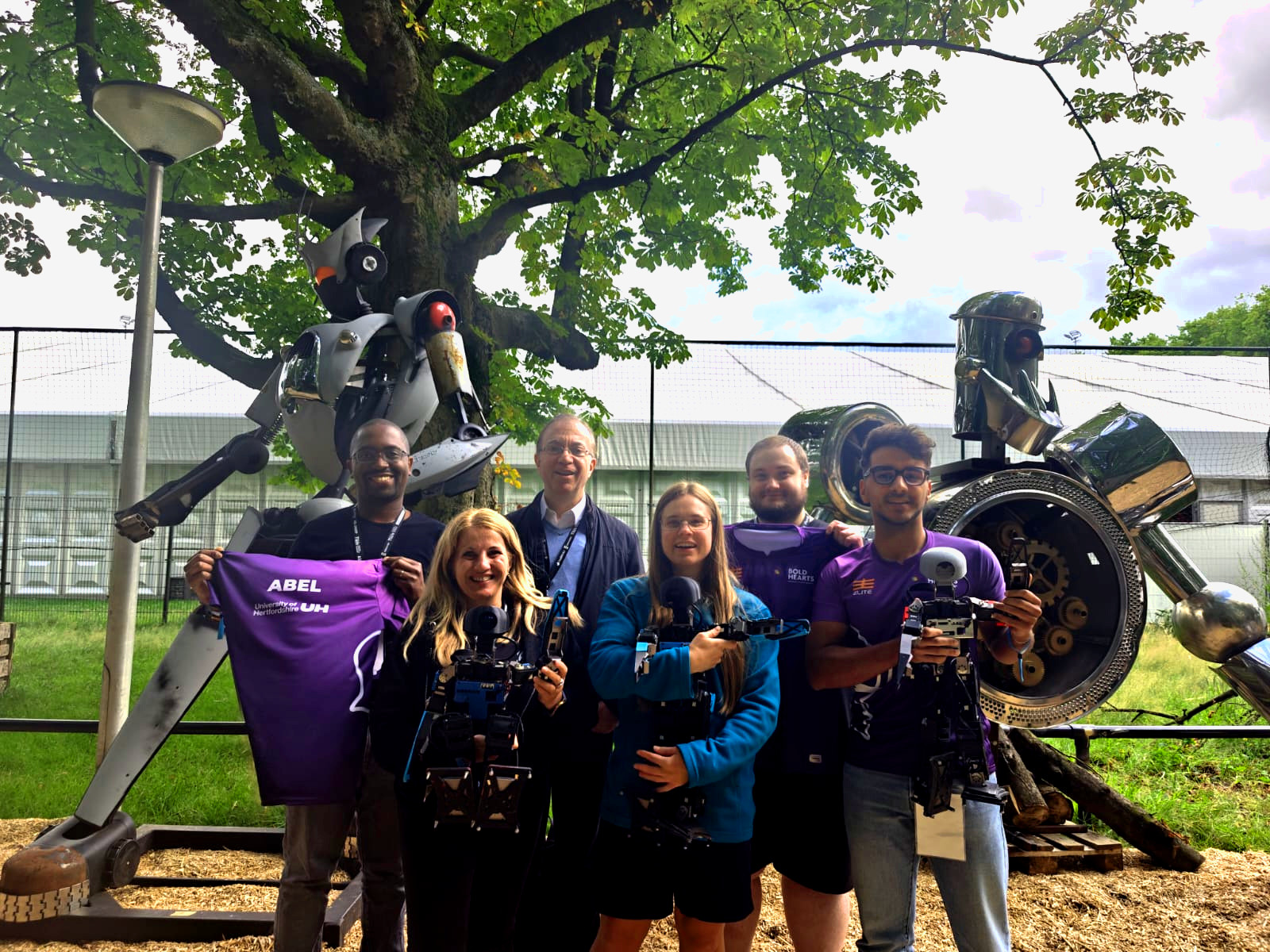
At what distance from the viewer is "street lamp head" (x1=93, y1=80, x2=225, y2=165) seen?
12.9ft

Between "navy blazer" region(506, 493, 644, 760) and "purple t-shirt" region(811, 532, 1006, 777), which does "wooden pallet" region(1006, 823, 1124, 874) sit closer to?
"purple t-shirt" region(811, 532, 1006, 777)

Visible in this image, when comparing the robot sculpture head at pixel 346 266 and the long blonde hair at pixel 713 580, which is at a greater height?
the robot sculpture head at pixel 346 266

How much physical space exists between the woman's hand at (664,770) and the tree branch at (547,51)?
188 inches

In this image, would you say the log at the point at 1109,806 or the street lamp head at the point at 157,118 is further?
the log at the point at 1109,806

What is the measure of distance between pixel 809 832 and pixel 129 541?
331cm

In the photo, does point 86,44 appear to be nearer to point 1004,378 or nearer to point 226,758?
point 226,758

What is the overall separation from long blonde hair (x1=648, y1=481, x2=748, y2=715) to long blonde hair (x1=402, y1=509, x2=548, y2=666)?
33 cm

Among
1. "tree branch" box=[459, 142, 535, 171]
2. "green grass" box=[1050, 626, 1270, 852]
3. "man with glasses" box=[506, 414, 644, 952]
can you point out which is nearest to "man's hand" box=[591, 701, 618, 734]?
"man with glasses" box=[506, 414, 644, 952]

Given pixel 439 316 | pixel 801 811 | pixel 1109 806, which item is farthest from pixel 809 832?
pixel 1109 806

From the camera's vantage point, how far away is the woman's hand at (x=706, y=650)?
7.25 feet

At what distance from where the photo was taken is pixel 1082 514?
362 cm

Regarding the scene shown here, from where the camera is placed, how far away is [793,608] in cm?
287

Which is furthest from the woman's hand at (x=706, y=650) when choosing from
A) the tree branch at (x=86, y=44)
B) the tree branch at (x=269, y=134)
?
the tree branch at (x=86, y=44)

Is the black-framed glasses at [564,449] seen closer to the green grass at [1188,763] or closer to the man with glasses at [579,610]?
the man with glasses at [579,610]
